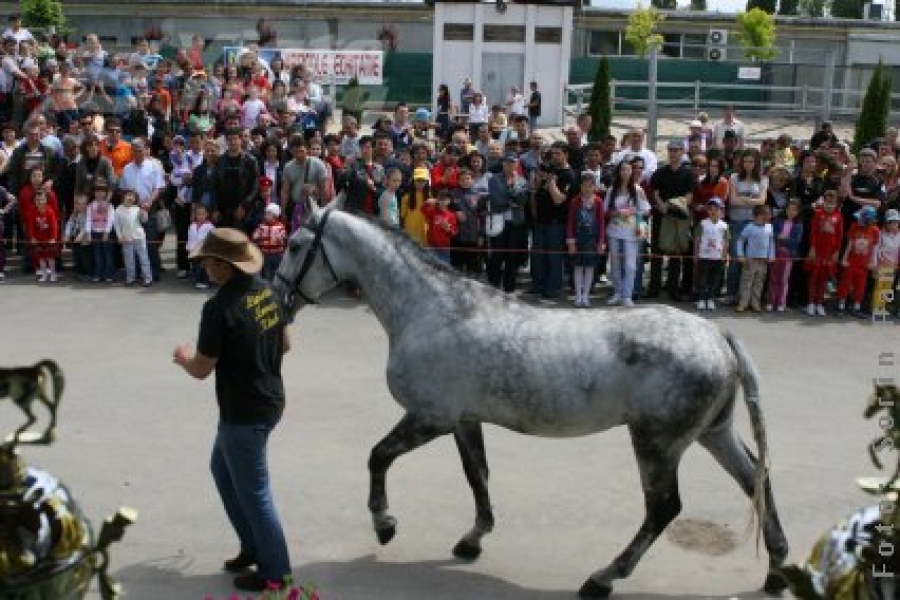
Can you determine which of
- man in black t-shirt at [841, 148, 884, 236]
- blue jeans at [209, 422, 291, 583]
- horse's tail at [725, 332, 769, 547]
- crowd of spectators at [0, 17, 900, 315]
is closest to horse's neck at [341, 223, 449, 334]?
blue jeans at [209, 422, 291, 583]

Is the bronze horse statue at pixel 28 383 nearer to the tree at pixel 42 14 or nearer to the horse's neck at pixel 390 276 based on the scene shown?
the horse's neck at pixel 390 276

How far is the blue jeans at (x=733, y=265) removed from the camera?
→ 13273mm

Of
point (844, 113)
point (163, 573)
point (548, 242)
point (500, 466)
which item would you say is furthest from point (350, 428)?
point (844, 113)

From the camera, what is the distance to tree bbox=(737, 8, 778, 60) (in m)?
41.2

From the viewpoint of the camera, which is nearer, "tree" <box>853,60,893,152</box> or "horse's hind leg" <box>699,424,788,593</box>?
"horse's hind leg" <box>699,424,788,593</box>

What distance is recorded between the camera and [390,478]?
7812mm

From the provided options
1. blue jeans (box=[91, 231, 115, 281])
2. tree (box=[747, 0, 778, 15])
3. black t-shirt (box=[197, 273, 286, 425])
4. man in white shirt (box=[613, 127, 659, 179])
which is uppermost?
tree (box=[747, 0, 778, 15])

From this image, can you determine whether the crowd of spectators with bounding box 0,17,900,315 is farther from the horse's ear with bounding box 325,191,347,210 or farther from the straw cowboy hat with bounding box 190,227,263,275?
the straw cowboy hat with bounding box 190,227,263,275

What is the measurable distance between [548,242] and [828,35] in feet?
115

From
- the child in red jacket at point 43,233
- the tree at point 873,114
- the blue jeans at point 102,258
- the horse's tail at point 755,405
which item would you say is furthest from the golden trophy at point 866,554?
the tree at point 873,114

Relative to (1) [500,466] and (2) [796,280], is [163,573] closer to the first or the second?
(1) [500,466]

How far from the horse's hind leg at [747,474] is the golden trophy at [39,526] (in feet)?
14.9

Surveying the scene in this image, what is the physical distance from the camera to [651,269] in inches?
537

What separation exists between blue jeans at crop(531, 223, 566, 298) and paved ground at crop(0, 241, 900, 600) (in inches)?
102
